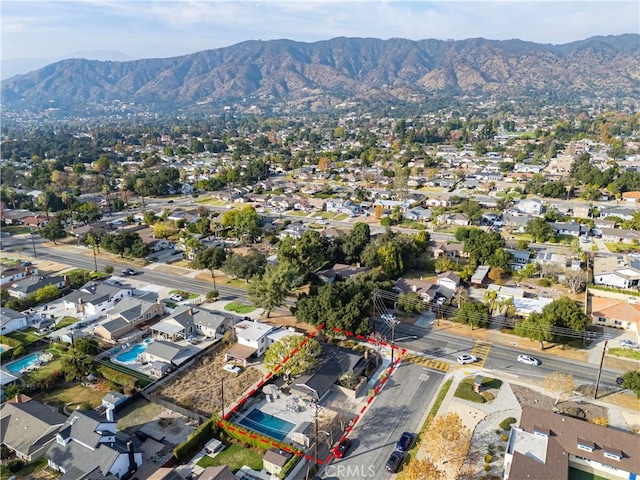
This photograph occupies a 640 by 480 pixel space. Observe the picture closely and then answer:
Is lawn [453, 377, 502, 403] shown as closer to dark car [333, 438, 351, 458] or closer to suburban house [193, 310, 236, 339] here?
dark car [333, 438, 351, 458]

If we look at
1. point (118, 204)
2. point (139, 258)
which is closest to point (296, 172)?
point (118, 204)

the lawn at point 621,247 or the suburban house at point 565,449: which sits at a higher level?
the lawn at point 621,247

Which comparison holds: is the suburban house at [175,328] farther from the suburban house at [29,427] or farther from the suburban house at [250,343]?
the suburban house at [29,427]

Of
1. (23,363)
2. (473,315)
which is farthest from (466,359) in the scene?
(23,363)

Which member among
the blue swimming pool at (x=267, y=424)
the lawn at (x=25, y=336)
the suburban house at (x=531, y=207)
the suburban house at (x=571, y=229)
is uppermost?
the suburban house at (x=531, y=207)

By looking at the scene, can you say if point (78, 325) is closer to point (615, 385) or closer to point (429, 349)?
point (429, 349)

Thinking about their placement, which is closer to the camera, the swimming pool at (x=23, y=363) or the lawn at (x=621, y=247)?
the swimming pool at (x=23, y=363)

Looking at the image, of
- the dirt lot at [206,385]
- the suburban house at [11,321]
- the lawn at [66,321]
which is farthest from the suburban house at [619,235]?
the suburban house at [11,321]
